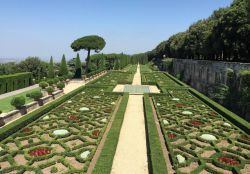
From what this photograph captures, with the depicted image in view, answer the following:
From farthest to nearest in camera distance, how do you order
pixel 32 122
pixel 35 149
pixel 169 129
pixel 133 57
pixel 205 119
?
pixel 133 57
pixel 205 119
pixel 32 122
pixel 169 129
pixel 35 149

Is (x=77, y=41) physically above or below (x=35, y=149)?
above

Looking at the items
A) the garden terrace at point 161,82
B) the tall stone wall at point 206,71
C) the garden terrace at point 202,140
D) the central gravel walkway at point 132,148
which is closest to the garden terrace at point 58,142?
the central gravel walkway at point 132,148

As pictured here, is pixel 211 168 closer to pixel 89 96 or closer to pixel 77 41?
pixel 89 96

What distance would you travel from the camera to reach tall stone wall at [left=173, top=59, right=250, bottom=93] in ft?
71.5

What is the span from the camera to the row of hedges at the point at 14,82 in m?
Result: 27.1

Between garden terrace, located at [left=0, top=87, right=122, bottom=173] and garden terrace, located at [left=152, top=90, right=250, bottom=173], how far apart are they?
320 cm

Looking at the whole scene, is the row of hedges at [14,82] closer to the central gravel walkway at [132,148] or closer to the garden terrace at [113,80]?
the garden terrace at [113,80]

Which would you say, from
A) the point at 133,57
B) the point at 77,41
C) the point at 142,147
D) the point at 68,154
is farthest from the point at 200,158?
the point at 133,57

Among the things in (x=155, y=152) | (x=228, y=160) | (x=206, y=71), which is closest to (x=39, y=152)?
(x=155, y=152)

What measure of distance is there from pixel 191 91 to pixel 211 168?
16352 mm

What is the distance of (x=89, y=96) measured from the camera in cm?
2188

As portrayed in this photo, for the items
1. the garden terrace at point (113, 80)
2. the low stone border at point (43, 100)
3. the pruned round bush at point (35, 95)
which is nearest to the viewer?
the pruned round bush at point (35, 95)

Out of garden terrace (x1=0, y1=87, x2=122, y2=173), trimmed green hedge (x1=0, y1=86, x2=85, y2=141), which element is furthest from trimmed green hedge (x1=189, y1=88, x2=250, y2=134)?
trimmed green hedge (x1=0, y1=86, x2=85, y2=141)

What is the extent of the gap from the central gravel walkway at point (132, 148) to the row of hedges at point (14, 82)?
16520 mm
